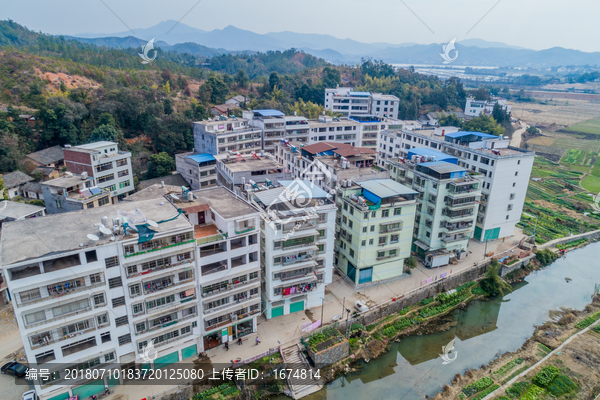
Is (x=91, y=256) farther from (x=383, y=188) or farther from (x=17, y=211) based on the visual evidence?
(x=383, y=188)

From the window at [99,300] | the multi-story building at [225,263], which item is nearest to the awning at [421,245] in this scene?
the multi-story building at [225,263]

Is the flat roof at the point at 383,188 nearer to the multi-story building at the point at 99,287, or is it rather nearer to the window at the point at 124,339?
the multi-story building at the point at 99,287

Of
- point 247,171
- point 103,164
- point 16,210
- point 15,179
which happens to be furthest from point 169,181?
point 247,171

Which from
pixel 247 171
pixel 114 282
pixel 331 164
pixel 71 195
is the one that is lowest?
pixel 114 282

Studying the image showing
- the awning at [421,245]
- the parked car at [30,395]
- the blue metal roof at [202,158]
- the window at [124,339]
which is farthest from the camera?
the blue metal roof at [202,158]

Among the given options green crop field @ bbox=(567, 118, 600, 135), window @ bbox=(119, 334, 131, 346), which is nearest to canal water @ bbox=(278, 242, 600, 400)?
window @ bbox=(119, 334, 131, 346)

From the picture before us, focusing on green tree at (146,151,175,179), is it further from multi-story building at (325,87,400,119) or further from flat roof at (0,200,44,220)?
multi-story building at (325,87,400,119)
